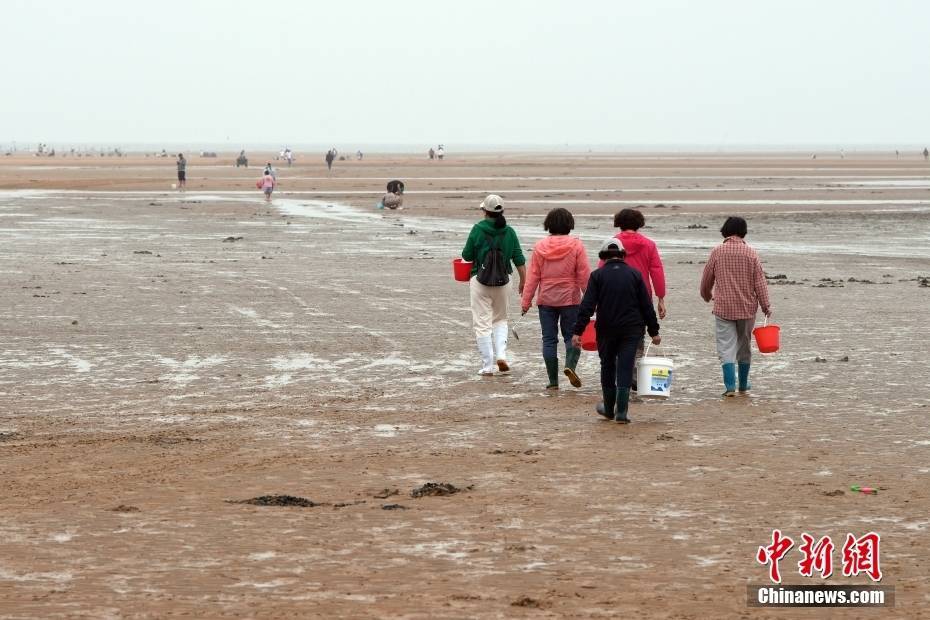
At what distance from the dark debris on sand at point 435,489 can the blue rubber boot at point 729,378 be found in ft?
13.6

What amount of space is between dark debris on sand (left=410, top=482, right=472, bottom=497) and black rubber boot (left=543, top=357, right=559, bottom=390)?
12.7 feet

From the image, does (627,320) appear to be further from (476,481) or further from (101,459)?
(101,459)

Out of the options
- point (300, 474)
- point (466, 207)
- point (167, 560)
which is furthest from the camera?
point (466, 207)

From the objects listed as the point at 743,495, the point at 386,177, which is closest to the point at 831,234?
the point at 743,495

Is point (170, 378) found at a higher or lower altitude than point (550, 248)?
lower

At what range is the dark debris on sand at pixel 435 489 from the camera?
8625mm

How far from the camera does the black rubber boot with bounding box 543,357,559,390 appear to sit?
1259cm

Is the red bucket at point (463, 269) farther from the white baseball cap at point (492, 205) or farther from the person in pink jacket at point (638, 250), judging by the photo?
the person in pink jacket at point (638, 250)

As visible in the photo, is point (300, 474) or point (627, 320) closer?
point (300, 474)

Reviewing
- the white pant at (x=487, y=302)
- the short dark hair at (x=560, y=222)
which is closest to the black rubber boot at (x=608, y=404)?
the short dark hair at (x=560, y=222)

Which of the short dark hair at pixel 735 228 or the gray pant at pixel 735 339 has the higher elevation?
the short dark hair at pixel 735 228

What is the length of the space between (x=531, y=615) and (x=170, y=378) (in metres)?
7.59

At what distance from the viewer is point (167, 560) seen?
280 inches

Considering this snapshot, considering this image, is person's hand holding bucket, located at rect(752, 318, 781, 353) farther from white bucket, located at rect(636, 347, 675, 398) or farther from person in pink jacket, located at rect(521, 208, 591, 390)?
person in pink jacket, located at rect(521, 208, 591, 390)
